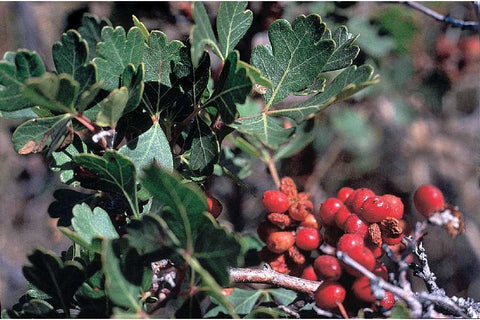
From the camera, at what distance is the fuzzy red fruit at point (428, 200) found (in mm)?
1031

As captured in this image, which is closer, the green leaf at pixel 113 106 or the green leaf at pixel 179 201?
the green leaf at pixel 179 201

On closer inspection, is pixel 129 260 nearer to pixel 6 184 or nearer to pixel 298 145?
pixel 298 145

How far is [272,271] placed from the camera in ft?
3.58

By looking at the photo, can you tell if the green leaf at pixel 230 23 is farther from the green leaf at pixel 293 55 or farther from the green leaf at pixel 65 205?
the green leaf at pixel 65 205

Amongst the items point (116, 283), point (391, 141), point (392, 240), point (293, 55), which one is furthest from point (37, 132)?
point (391, 141)

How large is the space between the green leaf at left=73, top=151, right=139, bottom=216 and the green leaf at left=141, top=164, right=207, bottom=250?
0.11 m

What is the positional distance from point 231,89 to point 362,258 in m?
0.38

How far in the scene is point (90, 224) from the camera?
873 mm

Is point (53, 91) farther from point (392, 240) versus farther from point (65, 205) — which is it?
point (392, 240)

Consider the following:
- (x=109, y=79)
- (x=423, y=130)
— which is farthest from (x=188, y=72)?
(x=423, y=130)

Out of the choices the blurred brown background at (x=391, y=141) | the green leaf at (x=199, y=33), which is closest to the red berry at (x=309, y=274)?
the green leaf at (x=199, y=33)

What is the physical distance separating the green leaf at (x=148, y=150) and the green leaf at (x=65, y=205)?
226mm

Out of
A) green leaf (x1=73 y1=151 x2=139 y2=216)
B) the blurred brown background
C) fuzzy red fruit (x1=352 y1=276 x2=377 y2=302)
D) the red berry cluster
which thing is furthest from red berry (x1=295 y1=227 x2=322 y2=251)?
the blurred brown background

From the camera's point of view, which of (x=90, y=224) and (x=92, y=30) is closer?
(x=90, y=224)
